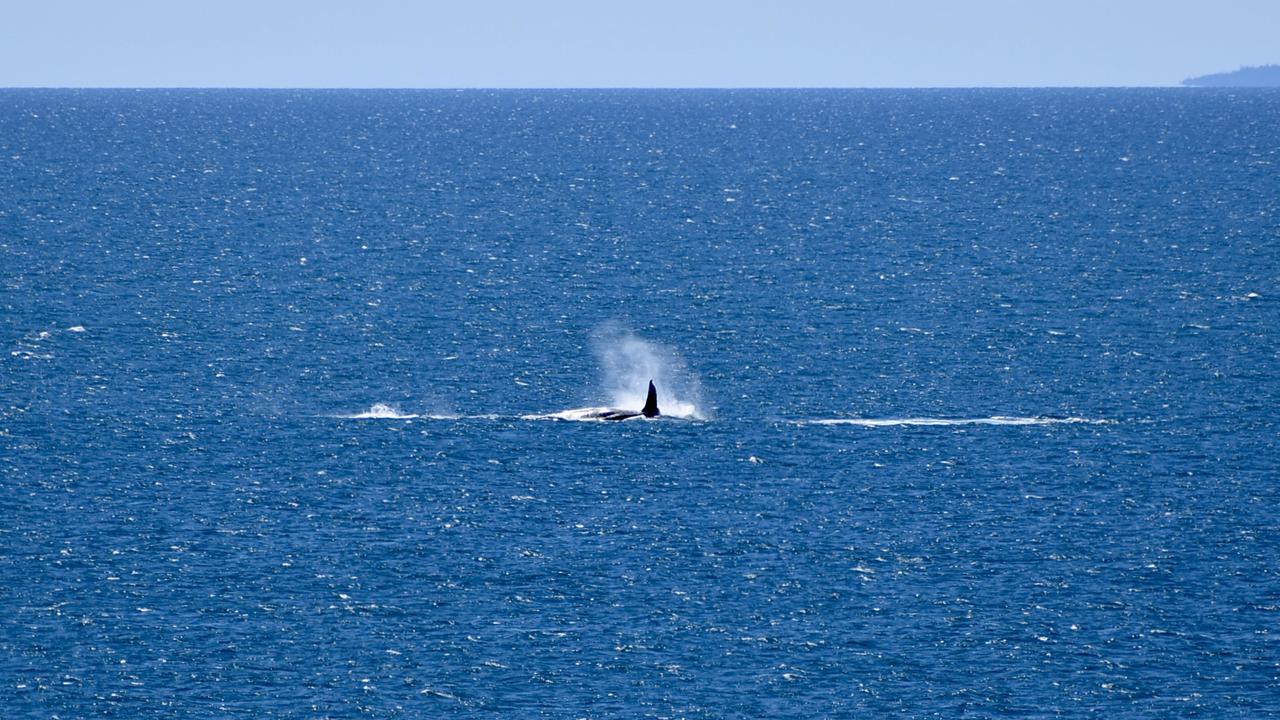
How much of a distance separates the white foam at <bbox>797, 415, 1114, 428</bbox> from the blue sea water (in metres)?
0.46

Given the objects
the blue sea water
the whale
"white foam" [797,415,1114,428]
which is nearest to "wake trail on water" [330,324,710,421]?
the whale

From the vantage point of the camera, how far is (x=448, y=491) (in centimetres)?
8225

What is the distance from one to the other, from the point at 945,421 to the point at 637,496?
22.5m

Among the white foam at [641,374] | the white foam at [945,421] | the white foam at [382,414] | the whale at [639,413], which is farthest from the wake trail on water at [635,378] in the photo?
the white foam at [945,421]

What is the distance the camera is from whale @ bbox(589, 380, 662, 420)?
321 ft

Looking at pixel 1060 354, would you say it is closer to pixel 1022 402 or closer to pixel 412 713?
pixel 1022 402

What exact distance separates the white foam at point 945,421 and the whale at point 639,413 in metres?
7.58

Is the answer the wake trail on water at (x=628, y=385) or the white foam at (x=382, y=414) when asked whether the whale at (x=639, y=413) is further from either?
the white foam at (x=382, y=414)

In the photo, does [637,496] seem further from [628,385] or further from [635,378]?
[635,378]

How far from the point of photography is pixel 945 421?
319 feet

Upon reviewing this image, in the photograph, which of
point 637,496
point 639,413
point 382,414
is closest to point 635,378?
point 639,413

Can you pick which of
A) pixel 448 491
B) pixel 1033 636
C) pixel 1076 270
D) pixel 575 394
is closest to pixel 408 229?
pixel 1076 270

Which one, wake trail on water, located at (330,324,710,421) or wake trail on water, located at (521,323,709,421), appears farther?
wake trail on water, located at (521,323,709,421)

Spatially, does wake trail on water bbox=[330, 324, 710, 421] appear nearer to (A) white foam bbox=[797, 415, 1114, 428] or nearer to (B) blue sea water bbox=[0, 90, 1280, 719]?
(B) blue sea water bbox=[0, 90, 1280, 719]
